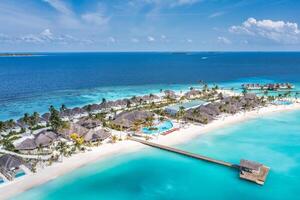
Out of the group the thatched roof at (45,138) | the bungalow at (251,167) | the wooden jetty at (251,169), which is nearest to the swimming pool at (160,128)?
the wooden jetty at (251,169)

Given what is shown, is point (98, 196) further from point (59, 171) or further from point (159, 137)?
Result: point (159, 137)

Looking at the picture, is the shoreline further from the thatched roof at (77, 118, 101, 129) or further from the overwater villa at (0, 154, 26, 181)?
the thatched roof at (77, 118, 101, 129)

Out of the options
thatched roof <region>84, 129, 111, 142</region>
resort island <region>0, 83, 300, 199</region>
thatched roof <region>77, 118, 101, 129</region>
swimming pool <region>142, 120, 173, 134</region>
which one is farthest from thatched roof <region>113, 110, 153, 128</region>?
thatched roof <region>84, 129, 111, 142</region>

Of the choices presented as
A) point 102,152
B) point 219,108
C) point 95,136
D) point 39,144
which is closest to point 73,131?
point 95,136

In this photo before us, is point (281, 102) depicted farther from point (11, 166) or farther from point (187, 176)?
point (11, 166)

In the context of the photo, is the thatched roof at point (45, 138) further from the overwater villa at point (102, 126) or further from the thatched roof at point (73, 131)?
the thatched roof at point (73, 131)

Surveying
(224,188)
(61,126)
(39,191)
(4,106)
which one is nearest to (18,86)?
(4,106)
